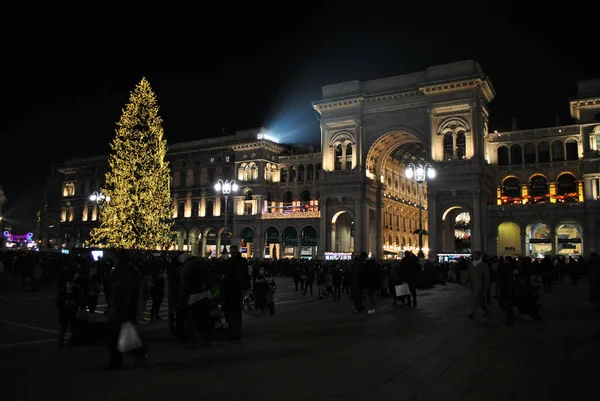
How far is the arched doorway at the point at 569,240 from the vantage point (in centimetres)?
4419

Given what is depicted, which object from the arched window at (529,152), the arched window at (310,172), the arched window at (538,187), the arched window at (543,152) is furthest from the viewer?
the arched window at (310,172)

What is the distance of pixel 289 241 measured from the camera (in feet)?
185

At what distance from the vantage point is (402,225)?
196 ft

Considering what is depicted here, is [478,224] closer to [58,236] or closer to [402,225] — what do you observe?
[402,225]

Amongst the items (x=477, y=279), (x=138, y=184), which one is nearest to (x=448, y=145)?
(x=138, y=184)

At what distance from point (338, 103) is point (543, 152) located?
2082cm

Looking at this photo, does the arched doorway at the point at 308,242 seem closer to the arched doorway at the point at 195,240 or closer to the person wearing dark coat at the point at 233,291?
the arched doorway at the point at 195,240

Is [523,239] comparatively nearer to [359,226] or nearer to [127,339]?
[359,226]

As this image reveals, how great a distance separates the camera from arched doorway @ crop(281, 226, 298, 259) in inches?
2212

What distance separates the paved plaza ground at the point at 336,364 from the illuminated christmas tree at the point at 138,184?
20766mm

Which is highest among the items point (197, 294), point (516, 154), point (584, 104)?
point (584, 104)

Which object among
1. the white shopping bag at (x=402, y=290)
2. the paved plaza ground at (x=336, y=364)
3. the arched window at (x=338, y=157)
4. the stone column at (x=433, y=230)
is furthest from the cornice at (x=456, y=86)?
the paved plaza ground at (x=336, y=364)

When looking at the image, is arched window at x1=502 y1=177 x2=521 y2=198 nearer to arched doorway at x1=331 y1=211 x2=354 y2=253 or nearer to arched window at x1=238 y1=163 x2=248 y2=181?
arched doorway at x1=331 y1=211 x2=354 y2=253

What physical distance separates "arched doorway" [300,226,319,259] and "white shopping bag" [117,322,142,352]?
158 ft
